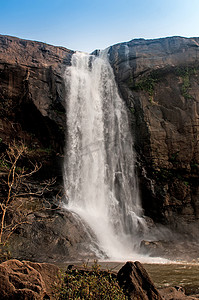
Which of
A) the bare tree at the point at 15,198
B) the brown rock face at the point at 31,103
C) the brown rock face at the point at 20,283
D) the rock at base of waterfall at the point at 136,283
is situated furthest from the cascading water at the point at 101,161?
the brown rock face at the point at 20,283

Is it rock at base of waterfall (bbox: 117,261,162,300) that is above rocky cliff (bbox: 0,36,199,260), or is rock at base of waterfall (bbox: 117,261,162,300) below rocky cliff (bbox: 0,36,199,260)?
below

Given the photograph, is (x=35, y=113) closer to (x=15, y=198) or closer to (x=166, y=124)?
(x=166, y=124)

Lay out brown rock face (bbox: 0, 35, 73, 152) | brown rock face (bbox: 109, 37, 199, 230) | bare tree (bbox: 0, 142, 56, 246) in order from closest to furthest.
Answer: bare tree (bbox: 0, 142, 56, 246)
brown rock face (bbox: 109, 37, 199, 230)
brown rock face (bbox: 0, 35, 73, 152)

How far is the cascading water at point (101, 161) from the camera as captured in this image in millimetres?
14067

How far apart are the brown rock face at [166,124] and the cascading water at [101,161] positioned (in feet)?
Result: 3.07

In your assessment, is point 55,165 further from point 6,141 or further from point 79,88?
point 79,88

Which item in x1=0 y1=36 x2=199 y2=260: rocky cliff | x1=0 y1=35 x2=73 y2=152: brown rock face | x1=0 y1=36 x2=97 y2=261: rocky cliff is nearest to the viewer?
x1=0 y1=36 x2=199 y2=260: rocky cliff

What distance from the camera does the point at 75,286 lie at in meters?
3.35

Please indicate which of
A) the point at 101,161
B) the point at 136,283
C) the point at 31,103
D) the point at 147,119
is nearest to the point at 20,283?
the point at 136,283

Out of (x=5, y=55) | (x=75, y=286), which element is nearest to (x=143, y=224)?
(x=75, y=286)

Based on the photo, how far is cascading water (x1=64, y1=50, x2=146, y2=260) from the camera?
14.1 metres

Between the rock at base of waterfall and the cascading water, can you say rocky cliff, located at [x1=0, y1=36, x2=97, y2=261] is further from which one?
the rock at base of waterfall

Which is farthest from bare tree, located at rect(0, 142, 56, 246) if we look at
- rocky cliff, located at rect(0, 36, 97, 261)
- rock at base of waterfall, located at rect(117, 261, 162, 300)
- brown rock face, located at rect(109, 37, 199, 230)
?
brown rock face, located at rect(109, 37, 199, 230)

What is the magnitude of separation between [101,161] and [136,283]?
1245cm
